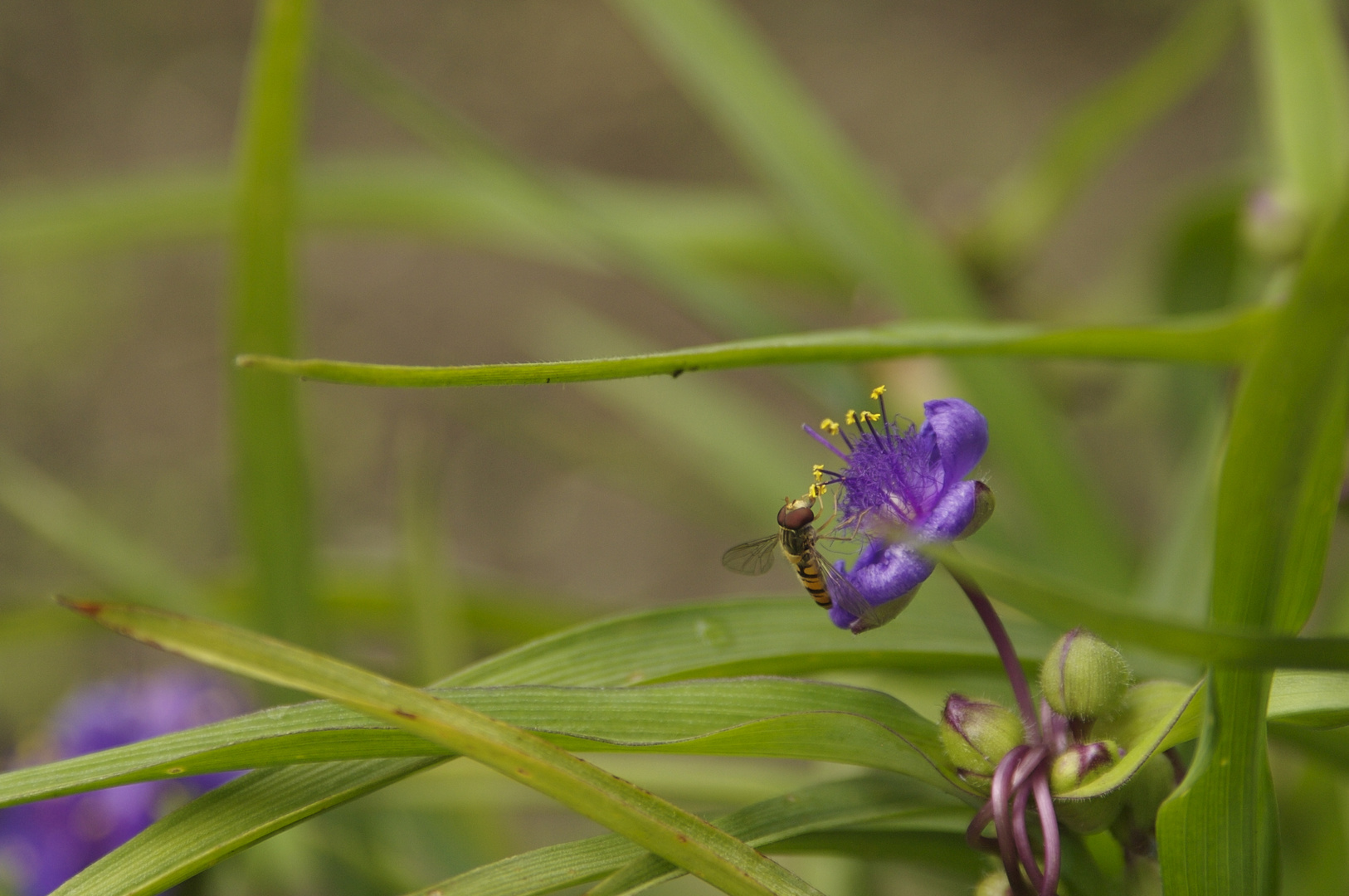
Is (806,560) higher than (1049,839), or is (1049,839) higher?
(806,560)

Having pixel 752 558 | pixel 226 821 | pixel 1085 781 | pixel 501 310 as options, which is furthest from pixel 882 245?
pixel 501 310

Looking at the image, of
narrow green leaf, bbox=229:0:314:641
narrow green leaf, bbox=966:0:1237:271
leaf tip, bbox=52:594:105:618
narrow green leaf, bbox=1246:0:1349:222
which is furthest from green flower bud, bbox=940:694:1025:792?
narrow green leaf, bbox=966:0:1237:271

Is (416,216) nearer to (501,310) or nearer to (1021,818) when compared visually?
(1021,818)

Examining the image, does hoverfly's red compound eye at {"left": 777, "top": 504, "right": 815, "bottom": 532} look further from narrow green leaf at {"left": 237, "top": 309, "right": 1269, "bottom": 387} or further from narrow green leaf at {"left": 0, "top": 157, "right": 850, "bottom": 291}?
narrow green leaf at {"left": 0, "top": 157, "right": 850, "bottom": 291}

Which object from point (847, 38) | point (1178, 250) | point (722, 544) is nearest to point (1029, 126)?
point (847, 38)

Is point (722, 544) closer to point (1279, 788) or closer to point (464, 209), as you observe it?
point (464, 209)

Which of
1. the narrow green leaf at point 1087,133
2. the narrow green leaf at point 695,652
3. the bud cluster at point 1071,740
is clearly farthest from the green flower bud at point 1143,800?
the narrow green leaf at point 1087,133
